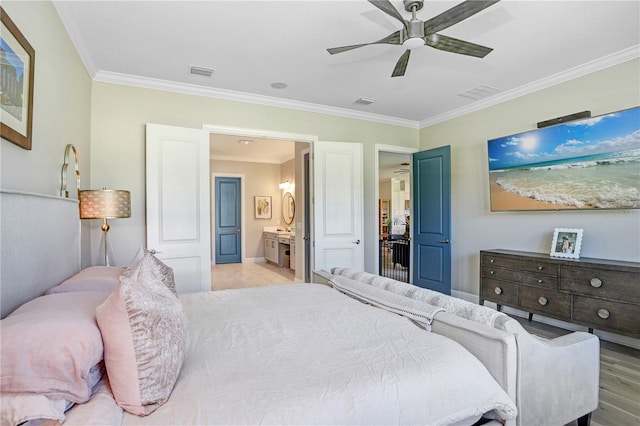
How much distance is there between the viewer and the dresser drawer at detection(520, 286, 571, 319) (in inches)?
122

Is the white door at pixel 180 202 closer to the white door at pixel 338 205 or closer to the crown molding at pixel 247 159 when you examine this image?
the white door at pixel 338 205

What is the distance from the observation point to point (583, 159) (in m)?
3.25

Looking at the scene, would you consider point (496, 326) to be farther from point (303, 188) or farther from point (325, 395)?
point (303, 188)

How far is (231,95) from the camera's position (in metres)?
3.99

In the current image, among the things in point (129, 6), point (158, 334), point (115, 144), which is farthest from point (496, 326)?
point (115, 144)

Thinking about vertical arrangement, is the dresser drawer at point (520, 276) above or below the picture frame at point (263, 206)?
below

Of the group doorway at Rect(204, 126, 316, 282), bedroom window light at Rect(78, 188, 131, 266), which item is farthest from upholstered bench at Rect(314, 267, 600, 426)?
doorway at Rect(204, 126, 316, 282)

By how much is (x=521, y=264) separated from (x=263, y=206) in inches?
261

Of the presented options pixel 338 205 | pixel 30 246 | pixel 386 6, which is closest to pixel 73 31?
pixel 30 246

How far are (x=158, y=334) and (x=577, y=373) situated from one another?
6.46 ft

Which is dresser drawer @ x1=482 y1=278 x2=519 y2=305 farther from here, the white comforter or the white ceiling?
the white comforter

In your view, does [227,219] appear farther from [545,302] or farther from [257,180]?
[545,302]

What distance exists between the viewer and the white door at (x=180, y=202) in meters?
3.46

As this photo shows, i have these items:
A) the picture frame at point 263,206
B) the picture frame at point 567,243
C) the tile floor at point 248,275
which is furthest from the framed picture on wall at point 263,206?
the picture frame at point 567,243
